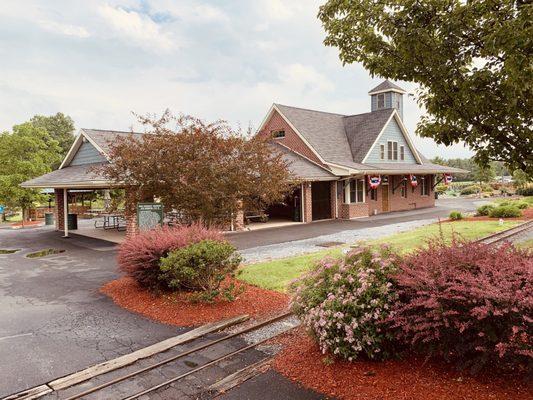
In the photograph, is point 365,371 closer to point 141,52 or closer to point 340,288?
point 340,288

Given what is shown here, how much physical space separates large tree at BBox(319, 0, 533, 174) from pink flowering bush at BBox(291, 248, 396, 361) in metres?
2.55

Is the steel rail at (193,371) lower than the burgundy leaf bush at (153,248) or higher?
lower

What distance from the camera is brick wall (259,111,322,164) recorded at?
26734 millimetres

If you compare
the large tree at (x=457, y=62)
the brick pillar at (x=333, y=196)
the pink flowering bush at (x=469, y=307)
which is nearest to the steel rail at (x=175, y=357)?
the pink flowering bush at (x=469, y=307)

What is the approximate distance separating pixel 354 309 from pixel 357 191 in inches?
878

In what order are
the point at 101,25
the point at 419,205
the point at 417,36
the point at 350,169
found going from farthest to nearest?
the point at 419,205 < the point at 350,169 < the point at 101,25 < the point at 417,36

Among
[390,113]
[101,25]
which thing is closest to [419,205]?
[390,113]

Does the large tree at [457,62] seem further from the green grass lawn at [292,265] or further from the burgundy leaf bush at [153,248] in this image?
the burgundy leaf bush at [153,248]

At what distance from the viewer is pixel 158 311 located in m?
8.16

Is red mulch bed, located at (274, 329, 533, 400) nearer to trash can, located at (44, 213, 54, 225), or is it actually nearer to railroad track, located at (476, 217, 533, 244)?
railroad track, located at (476, 217, 533, 244)

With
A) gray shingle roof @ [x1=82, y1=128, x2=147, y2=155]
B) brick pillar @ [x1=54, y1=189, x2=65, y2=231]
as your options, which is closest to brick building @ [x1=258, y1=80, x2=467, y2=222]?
gray shingle roof @ [x1=82, y1=128, x2=147, y2=155]

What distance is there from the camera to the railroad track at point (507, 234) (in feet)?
49.0

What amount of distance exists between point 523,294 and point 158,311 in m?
6.49

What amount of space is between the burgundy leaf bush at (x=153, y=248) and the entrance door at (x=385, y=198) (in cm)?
2255
